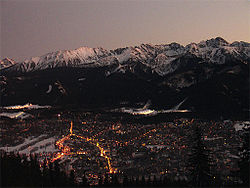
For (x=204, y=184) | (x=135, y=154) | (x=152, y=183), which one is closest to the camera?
(x=204, y=184)

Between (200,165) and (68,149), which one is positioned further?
(68,149)

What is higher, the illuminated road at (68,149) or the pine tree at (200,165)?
the pine tree at (200,165)

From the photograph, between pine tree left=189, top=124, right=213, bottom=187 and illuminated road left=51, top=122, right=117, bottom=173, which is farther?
illuminated road left=51, top=122, right=117, bottom=173

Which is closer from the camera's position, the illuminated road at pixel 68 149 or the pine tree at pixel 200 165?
the pine tree at pixel 200 165

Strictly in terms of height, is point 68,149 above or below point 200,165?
below

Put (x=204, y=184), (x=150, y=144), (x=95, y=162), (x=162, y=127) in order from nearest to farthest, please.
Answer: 1. (x=204, y=184)
2. (x=95, y=162)
3. (x=150, y=144)
4. (x=162, y=127)

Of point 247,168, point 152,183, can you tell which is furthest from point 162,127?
point 247,168

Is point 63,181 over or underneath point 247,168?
underneath

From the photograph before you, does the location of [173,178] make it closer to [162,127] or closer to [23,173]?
[23,173]

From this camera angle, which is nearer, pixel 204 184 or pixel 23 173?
pixel 204 184

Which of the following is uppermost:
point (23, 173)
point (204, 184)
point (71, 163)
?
point (204, 184)

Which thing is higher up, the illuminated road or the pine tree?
the pine tree
